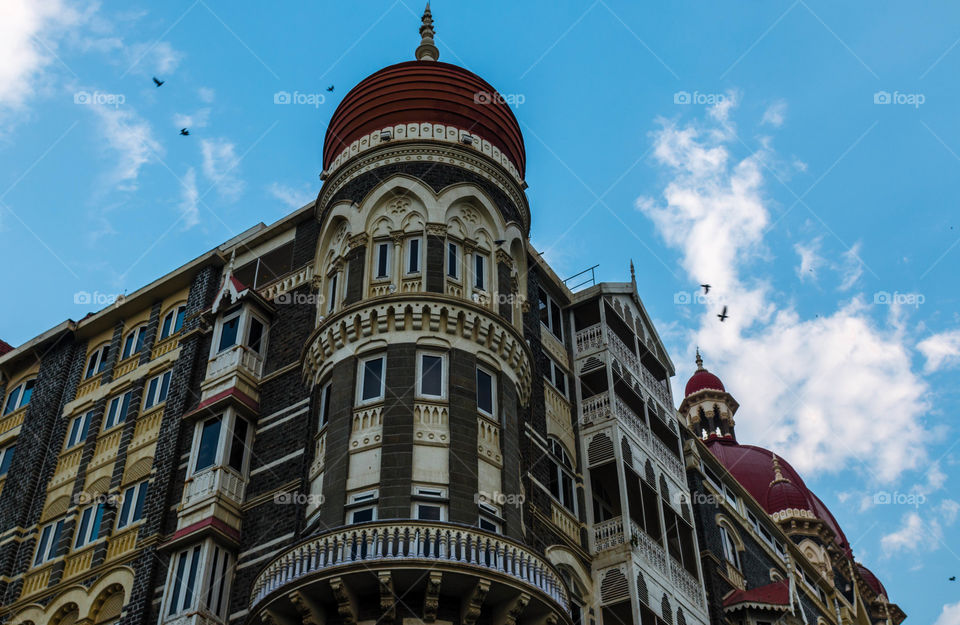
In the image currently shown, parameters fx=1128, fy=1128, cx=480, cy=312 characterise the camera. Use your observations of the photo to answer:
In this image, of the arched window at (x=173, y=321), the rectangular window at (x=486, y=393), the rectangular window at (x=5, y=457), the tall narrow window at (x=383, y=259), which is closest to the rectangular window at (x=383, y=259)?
the tall narrow window at (x=383, y=259)

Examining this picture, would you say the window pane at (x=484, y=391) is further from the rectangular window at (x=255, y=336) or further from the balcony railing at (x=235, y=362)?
the rectangular window at (x=255, y=336)

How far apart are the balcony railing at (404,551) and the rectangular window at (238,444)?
21.4 feet

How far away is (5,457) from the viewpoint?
39500 millimetres

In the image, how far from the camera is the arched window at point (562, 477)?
32438 mm

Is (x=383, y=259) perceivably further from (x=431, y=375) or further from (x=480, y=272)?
(x=431, y=375)

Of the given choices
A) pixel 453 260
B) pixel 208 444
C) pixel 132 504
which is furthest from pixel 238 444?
pixel 453 260

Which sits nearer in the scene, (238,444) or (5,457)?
(238,444)

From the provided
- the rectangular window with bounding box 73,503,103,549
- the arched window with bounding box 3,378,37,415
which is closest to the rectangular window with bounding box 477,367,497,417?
the rectangular window with bounding box 73,503,103,549

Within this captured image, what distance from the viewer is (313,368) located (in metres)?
30.4

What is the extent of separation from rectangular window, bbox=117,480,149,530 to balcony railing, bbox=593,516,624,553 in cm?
1304

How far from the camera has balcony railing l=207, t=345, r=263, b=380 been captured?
32938mm

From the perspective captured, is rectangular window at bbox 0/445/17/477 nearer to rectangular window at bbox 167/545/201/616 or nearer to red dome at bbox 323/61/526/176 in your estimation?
rectangular window at bbox 167/545/201/616

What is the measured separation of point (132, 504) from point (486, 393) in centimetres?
1155

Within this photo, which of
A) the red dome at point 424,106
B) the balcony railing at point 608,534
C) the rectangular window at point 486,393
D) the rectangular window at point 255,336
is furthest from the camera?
the rectangular window at point 255,336
